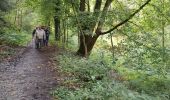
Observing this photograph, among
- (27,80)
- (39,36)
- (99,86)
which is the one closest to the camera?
(99,86)

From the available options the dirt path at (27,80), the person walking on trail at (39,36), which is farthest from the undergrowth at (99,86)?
the person walking on trail at (39,36)

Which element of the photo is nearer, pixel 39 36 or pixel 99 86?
pixel 99 86

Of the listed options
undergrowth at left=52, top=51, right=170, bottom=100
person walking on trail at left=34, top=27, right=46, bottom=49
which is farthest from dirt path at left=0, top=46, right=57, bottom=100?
person walking on trail at left=34, top=27, right=46, bottom=49

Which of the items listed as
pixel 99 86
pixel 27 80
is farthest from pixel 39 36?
pixel 99 86

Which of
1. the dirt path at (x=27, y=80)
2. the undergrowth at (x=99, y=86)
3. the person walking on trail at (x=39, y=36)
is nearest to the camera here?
the undergrowth at (x=99, y=86)

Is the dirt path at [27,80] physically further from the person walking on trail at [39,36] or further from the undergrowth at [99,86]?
the person walking on trail at [39,36]

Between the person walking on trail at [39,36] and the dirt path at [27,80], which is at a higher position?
the person walking on trail at [39,36]

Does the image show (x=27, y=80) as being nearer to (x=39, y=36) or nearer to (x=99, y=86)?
(x=99, y=86)

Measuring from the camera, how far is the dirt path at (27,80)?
9953 millimetres

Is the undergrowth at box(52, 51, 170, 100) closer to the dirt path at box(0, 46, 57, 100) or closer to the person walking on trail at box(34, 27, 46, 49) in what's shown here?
the dirt path at box(0, 46, 57, 100)

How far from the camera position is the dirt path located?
9.95 meters

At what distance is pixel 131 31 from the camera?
18547 millimetres

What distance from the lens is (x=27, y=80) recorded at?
473 inches

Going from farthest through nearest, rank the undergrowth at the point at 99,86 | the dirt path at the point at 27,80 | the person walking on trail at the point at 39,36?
the person walking on trail at the point at 39,36 → the dirt path at the point at 27,80 → the undergrowth at the point at 99,86
